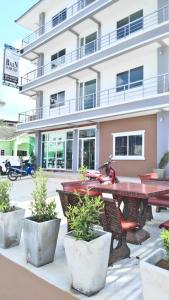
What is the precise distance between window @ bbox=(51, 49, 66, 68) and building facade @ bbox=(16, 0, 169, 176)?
76 mm

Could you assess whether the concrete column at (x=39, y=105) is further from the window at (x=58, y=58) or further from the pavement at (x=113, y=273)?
the pavement at (x=113, y=273)

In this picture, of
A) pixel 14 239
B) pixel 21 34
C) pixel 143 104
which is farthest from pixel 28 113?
pixel 14 239

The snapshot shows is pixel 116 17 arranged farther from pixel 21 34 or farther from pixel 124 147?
pixel 21 34

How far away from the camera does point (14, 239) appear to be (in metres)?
4.53

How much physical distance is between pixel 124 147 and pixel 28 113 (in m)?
11.1

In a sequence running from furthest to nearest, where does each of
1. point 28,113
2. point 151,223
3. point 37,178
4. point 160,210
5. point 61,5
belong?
point 28,113 → point 61,5 → point 160,210 → point 151,223 → point 37,178

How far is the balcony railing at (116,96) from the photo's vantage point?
46.2 ft

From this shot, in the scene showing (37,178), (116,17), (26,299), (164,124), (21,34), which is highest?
(21,34)

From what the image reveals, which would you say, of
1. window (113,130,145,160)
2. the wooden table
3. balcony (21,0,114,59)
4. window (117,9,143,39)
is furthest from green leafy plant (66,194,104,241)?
balcony (21,0,114,59)

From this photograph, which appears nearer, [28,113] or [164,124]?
[164,124]

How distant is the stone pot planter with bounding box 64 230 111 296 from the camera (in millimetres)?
2947

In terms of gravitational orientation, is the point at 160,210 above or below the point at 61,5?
below

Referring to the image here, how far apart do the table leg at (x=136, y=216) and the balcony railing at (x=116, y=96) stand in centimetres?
948

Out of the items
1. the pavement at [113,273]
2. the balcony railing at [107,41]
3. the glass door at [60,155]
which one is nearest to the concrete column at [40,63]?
the balcony railing at [107,41]
